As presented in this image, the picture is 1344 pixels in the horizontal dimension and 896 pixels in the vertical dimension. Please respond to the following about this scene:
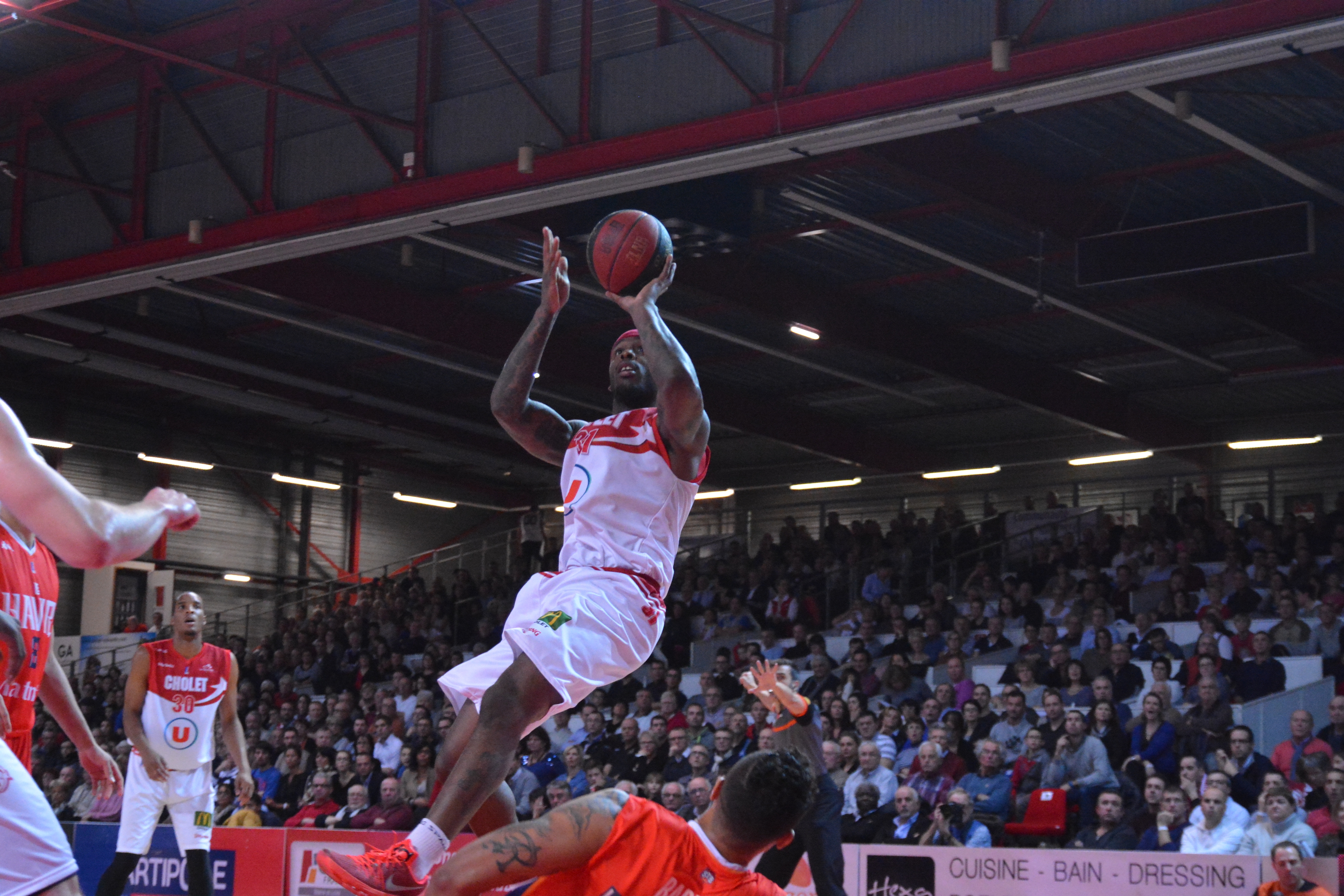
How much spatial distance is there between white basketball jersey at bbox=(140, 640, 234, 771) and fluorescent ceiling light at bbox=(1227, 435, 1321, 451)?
18877mm

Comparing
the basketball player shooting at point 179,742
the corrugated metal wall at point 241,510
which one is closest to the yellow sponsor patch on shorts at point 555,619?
the basketball player shooting at point 179,742

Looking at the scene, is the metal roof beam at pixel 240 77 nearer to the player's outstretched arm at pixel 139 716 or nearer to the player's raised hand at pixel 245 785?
the player's outstretched arm at pixel 139 716

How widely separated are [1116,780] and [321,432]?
2162 cm

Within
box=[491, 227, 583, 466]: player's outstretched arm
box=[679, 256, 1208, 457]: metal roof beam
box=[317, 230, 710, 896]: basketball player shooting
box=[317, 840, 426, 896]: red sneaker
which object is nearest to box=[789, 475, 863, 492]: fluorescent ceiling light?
box=[679, 256, 1208, 457]: metal roof beam

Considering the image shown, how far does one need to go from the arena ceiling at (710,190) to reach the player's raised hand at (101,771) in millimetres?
8366

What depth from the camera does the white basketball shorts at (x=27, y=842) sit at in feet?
10.4

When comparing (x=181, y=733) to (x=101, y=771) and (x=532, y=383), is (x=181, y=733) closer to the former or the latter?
(x=101, y=771)

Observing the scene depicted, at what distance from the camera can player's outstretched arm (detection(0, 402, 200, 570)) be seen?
2.69 m

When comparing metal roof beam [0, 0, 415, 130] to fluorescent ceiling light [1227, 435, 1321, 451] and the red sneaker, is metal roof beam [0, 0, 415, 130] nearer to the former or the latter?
the red sneaker

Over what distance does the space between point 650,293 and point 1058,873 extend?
271 inches

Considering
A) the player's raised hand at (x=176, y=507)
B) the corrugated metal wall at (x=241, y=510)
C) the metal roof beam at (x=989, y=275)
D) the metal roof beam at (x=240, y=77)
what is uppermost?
the metal roof beam at (x=240, y=77)

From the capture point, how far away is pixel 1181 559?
705 inches

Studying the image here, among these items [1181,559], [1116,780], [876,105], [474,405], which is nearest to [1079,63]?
[876,105]

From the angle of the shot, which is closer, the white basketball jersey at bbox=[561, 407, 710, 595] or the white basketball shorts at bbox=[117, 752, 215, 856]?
the white basketball jersey at bbox=[561, 407, 710, 595]
